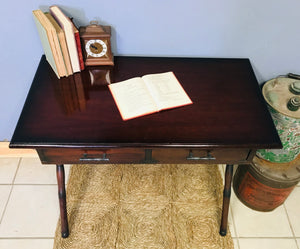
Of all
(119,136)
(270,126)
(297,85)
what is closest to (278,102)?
(297,85)

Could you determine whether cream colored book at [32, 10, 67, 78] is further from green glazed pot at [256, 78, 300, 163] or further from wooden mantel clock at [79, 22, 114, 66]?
green glazed pot at [256, 78, 300, 163]

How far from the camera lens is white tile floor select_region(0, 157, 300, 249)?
5.42 feet

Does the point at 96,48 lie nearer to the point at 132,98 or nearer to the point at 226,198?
the point at 132,98

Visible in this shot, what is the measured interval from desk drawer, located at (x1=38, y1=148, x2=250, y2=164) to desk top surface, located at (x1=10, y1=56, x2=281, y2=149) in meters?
0.09

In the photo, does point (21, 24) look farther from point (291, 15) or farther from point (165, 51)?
point (291, 15)

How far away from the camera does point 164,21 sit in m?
1.43

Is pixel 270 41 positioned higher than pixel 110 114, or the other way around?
pixel 270 41

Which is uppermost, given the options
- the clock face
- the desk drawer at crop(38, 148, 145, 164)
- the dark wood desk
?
the clock face

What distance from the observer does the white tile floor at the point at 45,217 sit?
1652mm

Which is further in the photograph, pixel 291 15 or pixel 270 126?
pixel 291 15

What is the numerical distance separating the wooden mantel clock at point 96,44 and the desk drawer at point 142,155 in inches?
18.8

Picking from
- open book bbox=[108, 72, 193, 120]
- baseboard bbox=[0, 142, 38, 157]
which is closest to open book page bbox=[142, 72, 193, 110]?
open book bbox=[108, 72, 193, 120]

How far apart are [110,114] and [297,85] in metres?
0.93

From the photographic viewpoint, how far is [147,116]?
1.25m
